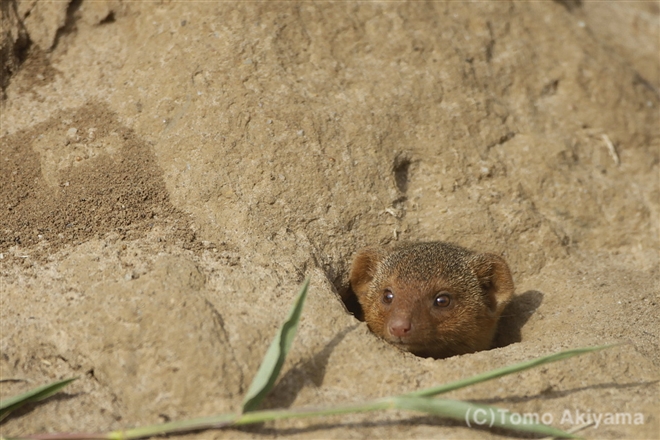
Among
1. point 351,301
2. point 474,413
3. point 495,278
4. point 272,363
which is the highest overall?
point 272,363

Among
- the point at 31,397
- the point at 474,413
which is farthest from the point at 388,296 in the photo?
the point at 31,397

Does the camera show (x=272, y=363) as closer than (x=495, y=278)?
Yes

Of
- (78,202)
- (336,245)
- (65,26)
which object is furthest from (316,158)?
(65,26)

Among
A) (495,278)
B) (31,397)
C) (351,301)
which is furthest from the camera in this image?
(351,301)

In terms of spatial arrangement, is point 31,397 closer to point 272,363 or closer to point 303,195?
point 272,363

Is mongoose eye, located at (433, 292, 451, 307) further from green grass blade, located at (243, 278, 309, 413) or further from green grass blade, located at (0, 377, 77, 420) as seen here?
green grass blade, located at (0, 377, 77, 420)

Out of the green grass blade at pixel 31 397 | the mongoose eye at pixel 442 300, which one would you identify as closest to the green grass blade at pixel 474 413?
the mongoose eye at pixel 442 300
